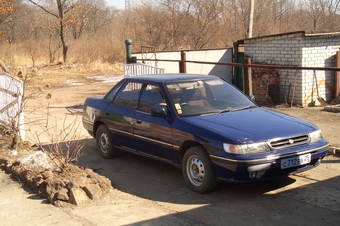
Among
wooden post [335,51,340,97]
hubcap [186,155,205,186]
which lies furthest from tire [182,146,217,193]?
wooden post [335,51,340,97]

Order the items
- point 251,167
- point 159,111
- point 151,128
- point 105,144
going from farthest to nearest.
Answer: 1. point 105,144
2. point 151,128
3. point 159,111
4. point 251,167

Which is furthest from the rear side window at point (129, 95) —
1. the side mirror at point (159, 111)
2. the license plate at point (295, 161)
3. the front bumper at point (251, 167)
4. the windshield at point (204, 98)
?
the license plate at point (295, 161)

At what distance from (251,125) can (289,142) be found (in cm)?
55

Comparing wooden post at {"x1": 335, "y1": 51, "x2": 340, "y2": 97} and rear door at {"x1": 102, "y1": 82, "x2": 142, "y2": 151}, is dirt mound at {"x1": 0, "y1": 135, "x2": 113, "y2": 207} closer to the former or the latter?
rear door at {"x1": 102, "y1": 82, "x2": 142, "y2": 151}

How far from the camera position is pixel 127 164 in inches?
314

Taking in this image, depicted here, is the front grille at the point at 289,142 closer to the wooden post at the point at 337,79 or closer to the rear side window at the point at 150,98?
the rear side window at the point at 150,98

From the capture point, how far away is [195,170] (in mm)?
6273

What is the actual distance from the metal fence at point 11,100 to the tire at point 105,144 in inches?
58.1

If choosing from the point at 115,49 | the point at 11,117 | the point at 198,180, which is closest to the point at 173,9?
the point at 115,49

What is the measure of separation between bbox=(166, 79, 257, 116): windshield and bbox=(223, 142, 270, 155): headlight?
1.15 m

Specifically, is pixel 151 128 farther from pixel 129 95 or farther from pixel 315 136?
pixel 315 136

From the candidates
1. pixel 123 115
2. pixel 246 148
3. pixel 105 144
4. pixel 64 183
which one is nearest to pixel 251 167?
pixel 246 148

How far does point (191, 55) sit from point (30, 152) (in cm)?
958

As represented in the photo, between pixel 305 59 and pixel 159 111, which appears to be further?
pixel 305 59
